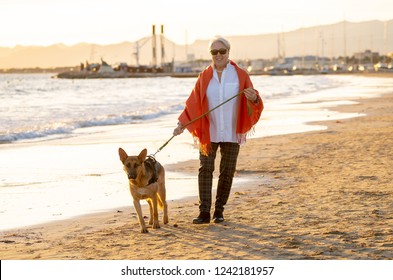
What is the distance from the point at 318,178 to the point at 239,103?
10.4ft

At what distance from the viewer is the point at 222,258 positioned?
5.66 m

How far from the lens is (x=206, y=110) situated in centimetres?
698

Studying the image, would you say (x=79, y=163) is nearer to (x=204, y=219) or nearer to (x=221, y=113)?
(x=204, y=219)

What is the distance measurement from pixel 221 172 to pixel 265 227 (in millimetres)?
724

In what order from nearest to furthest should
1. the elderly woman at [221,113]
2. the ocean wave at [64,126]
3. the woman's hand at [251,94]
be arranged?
the woman's hand at [251,94]
the elderly woman at [221,113]
the ocean wave at [64,126]

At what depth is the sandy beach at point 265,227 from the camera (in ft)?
19.4

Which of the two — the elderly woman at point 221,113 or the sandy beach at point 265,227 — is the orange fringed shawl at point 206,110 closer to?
the elderly woman at point 221,113

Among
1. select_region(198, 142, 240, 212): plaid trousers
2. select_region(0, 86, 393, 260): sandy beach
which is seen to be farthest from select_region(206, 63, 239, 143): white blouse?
select_region(0, 86, 393, 260): sandy beach

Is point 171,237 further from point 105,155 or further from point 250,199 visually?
point 105,155

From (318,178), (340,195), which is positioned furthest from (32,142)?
(340,195)

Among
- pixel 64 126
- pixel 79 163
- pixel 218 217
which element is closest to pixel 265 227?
pixel 218 217

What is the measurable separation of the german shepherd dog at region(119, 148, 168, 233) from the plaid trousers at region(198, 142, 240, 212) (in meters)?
0.42

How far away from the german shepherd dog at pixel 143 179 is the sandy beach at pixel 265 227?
23 cm

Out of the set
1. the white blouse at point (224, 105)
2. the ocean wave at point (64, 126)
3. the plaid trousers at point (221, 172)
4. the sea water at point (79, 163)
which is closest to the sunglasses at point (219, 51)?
the white blouse at point (224, 105)
